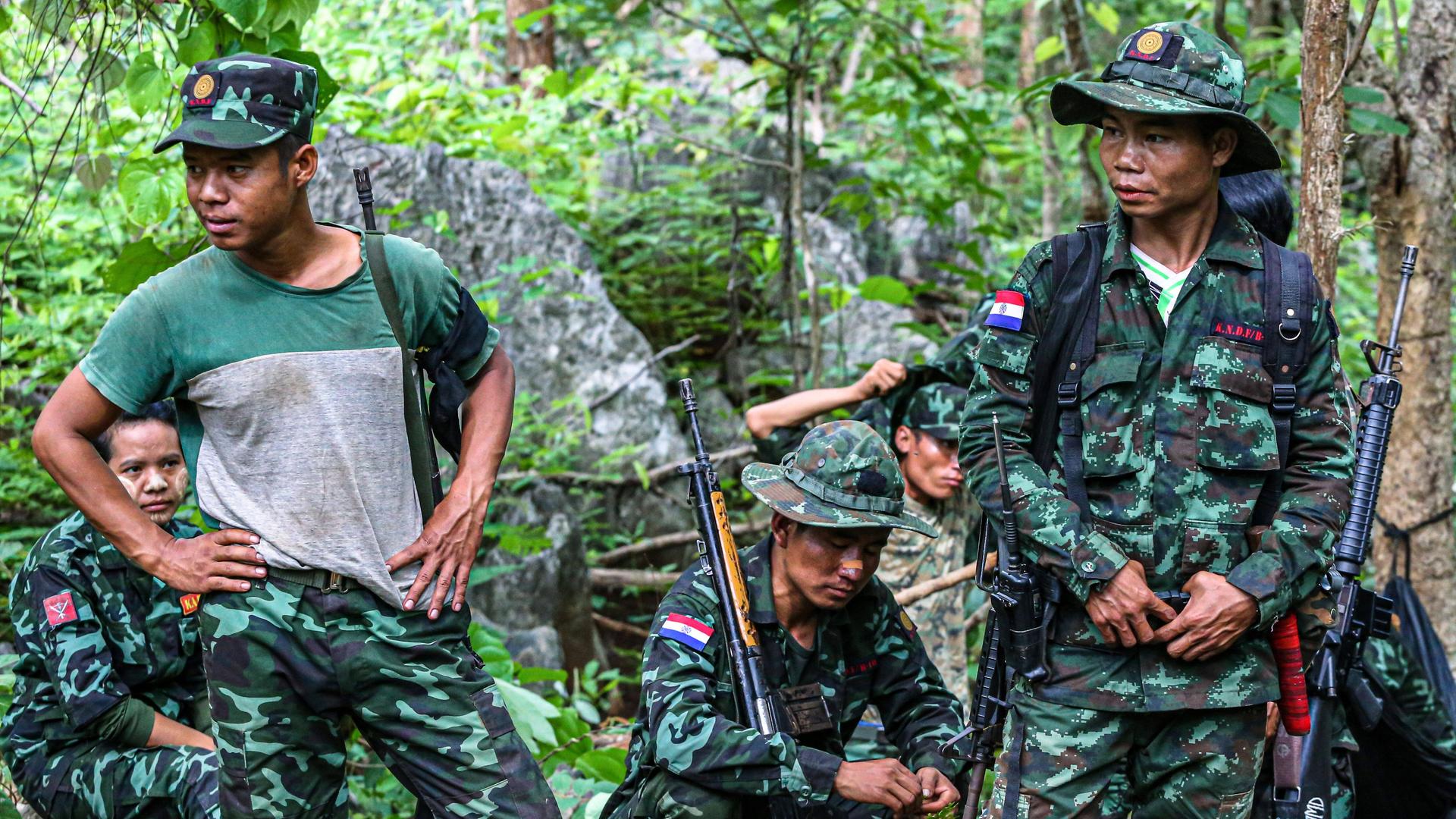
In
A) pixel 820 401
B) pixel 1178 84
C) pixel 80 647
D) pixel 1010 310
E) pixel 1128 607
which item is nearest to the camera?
pixel 1128 607

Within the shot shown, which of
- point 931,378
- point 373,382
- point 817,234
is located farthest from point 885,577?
point 817,234

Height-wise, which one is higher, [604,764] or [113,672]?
[113,672]

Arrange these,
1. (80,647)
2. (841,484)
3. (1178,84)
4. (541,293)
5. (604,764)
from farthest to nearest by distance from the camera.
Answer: (541,293)
(604,764)
(80,647)
(841,484)
(1178,84)

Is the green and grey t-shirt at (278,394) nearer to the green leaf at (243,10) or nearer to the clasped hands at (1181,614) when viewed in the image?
the green leaf at (243,10)

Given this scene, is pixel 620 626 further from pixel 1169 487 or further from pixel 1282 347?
pixel 1282 347

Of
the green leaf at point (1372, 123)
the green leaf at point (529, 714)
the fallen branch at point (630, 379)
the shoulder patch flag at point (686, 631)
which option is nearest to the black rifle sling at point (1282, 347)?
the shoulder patch flag at point (686, 631)

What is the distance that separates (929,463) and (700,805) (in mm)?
1709

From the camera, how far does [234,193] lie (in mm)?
2689

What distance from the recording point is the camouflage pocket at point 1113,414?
2.70 meters

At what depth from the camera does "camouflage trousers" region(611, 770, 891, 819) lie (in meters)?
3.14

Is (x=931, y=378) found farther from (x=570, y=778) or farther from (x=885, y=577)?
(x=570, y=778)

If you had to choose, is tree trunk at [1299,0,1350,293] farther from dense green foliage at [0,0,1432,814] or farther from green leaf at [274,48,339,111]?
green leaf at [274,48,339,111]

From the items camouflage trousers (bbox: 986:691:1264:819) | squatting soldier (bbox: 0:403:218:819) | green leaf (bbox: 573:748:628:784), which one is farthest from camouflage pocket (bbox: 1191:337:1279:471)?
squatting soldier (bbox: 0:403:218:819)

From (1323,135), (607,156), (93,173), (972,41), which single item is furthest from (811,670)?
(972,41)
